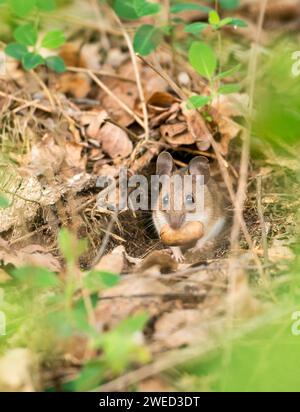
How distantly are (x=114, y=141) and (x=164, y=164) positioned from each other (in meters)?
0.59

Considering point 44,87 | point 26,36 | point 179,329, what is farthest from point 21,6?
point 179,329

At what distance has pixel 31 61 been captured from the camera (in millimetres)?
4445

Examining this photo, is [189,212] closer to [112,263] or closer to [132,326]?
[112,263]

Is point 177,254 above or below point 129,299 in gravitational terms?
above

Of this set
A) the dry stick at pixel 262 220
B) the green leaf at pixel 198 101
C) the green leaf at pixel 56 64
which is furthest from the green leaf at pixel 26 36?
the dry stick at pixel 262 220

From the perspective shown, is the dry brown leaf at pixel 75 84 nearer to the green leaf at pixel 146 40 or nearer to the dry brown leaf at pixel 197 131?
the green leaf at pixel 146 40

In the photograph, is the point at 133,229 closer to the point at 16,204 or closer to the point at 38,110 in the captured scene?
the point at 16,204

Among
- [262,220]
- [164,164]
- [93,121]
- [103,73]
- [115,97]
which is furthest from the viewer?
[103,73]

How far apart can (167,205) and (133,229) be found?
315mm

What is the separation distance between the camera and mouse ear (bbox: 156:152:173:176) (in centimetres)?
439

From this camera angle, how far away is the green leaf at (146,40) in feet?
14.5

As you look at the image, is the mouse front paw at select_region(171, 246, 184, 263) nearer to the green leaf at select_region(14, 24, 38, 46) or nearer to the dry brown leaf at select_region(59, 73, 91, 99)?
the dry brown leaf at select_region(59, 73, 91, 99)

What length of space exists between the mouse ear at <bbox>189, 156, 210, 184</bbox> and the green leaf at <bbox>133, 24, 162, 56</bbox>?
88cm

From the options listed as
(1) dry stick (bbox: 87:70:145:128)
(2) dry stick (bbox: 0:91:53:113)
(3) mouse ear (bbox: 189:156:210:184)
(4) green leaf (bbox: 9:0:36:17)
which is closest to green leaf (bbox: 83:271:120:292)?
(3) mouse ear (bbox: 189:156:210:184)
